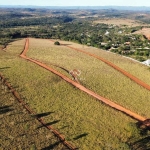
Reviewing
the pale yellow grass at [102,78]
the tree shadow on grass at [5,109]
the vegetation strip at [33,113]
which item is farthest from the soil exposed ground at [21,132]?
the pale yellow grass at [102,78]

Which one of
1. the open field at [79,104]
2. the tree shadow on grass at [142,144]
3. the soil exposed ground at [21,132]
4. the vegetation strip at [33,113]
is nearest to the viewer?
the soil exposed ground at [21,132]

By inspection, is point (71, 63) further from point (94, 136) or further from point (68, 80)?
point (94, 136)

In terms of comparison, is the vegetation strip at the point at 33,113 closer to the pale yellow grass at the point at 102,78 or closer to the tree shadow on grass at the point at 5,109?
the tree shadow on grass at the point at 5,109

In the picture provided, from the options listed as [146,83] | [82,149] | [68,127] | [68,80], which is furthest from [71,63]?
[82,149]

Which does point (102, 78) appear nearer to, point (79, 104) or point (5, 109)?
point (79, 104)

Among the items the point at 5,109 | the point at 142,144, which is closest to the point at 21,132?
the point at 5,109
